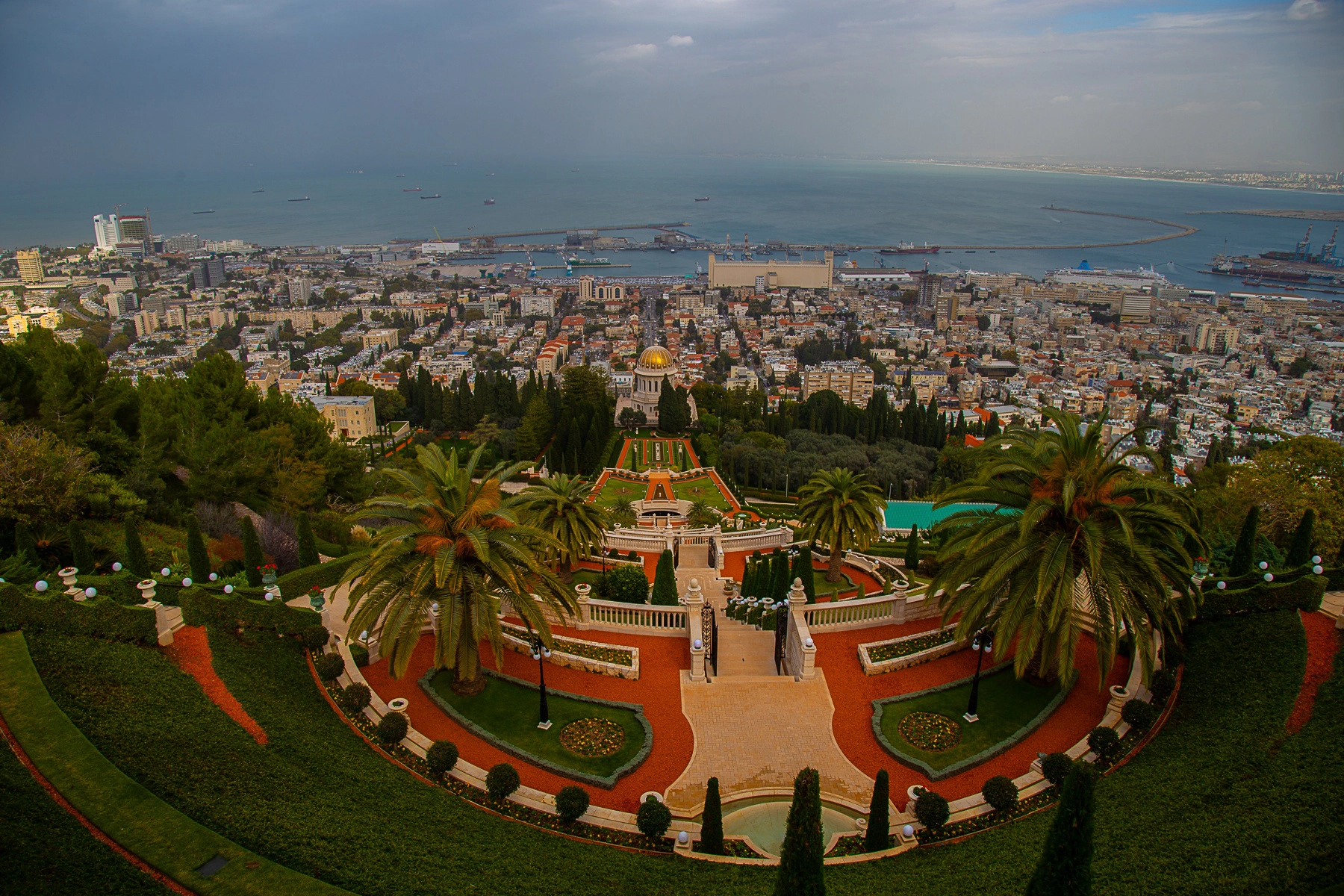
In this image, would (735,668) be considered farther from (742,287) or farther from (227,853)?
(742,287)

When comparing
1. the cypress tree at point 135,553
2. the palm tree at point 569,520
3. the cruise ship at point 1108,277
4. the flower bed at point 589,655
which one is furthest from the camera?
the cruise ship at point 1108,277

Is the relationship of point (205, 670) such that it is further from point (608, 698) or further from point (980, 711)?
point (980, 711)

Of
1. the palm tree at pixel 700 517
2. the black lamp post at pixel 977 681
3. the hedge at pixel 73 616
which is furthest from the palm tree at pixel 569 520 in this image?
the black lamp post at pixel 977 681

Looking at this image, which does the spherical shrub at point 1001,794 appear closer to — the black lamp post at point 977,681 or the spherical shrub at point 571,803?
the black lamp post at point 977,681

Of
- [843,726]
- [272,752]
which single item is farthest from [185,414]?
[843,726]

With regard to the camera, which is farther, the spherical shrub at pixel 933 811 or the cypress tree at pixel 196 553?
the cypress tree at pixel 196 553

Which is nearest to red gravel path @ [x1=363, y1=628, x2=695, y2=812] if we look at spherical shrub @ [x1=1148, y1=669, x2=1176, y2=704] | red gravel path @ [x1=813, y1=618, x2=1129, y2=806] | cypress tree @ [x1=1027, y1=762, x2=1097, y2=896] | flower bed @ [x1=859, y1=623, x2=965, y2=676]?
red gravel path @ [x1=813, y1=618, x2=1129, y2=806]
